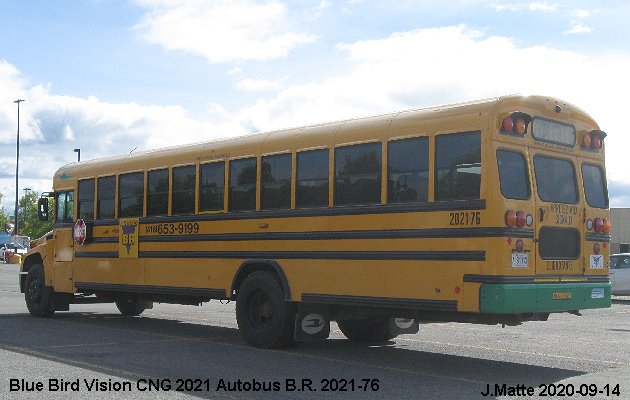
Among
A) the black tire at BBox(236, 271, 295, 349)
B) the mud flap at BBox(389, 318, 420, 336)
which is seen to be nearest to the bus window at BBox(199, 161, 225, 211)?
the black tire at BBox(236, 271, 295, 349)

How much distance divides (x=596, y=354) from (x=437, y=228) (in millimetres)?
3267

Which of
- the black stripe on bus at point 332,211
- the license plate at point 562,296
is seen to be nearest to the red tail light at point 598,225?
the license plate at point 562,296

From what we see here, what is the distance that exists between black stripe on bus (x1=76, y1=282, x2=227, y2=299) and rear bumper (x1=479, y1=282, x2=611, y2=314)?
4467 mm

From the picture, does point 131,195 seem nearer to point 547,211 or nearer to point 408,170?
point 408,170

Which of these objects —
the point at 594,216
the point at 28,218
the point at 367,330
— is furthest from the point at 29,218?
the point at 594,216

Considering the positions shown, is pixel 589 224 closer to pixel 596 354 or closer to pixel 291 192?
pixel 596 354

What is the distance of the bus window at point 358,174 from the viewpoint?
1027cm

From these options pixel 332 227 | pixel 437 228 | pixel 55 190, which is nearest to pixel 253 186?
pixel 332 227

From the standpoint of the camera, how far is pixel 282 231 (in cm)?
1140

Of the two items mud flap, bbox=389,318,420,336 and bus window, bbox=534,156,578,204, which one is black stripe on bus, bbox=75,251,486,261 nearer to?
bus window, bbox=534,156,578,204

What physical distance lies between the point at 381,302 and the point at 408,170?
4.98 feet

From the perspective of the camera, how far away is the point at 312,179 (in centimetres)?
1107

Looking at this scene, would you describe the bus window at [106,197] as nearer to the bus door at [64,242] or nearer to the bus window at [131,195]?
the bus window at [131,195]

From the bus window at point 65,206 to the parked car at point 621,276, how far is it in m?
15.0
